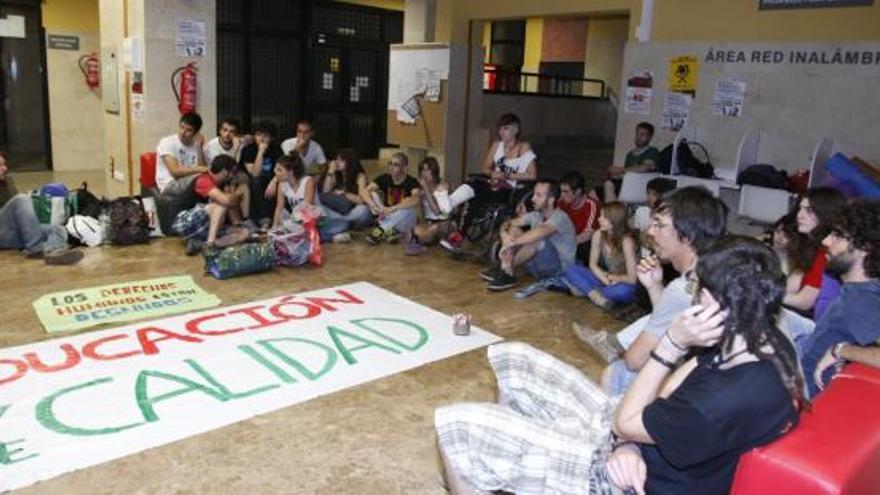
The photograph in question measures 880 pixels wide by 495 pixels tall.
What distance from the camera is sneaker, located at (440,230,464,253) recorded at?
230 inches

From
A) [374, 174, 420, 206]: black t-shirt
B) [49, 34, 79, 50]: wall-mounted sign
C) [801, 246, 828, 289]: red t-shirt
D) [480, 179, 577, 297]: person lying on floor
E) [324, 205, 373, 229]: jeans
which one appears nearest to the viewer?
[801, 246, 828, 289]: red t-shirt

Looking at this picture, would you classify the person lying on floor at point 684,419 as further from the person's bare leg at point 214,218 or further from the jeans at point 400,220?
the jeans at point 400,220

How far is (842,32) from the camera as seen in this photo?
5.67m

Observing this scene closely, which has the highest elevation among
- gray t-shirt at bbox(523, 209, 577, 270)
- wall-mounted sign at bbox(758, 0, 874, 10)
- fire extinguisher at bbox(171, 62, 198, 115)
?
wall-mounted sign at bbox(758, 0, 874, 10)

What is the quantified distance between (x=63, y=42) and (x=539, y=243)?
7750mm

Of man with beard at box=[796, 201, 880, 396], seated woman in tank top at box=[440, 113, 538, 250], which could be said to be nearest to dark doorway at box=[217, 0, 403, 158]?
seated woman in tank top at box=[440, 113, 538, 250]

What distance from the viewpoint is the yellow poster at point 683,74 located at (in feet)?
21.5

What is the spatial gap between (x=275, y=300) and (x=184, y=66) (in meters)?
3.39

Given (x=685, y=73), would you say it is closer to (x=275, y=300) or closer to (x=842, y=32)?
(x=842, y=32)

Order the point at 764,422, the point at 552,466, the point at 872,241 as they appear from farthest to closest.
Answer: the point at 872,241
the point at 552,466
the point at 764,422

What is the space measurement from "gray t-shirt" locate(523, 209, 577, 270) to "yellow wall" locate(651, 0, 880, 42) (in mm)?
2780

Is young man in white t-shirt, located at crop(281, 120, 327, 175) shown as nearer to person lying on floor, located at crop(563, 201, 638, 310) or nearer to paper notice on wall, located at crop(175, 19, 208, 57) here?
paper notice on wall, located at crop(175, 19, 208, 57)

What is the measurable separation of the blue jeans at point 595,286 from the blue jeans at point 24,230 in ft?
12.3

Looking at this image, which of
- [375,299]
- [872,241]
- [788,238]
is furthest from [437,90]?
[872,241]
